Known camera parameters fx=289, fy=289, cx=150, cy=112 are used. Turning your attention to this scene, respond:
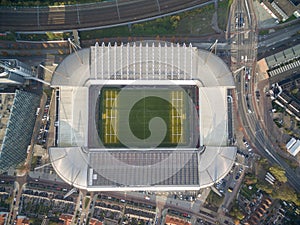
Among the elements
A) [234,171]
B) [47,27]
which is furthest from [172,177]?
[47,27]

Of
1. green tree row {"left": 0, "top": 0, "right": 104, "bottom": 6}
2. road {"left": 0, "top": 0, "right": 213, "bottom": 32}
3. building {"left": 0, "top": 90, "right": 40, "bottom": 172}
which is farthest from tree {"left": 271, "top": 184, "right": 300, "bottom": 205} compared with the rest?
green tree row {"left": 0, "top": 0, "right": 104, "bottom": 6}

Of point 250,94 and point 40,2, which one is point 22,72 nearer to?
point 40,2

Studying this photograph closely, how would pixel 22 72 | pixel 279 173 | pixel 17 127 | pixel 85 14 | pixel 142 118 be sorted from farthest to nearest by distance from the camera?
pixel 85 14 < pixel 142 118 < pixel 279 173 < pixel 22 72 < pixel 17 127

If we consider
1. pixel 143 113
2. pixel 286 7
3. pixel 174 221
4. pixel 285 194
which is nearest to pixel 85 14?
pixel 143 113

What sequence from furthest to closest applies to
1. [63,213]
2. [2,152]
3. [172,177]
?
[63,213], [172,177], [2,152]

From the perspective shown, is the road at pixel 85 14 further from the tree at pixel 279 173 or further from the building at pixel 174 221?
the building at pixel 174 221

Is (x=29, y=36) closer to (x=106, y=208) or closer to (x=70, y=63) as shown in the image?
(x=70, y=63)
